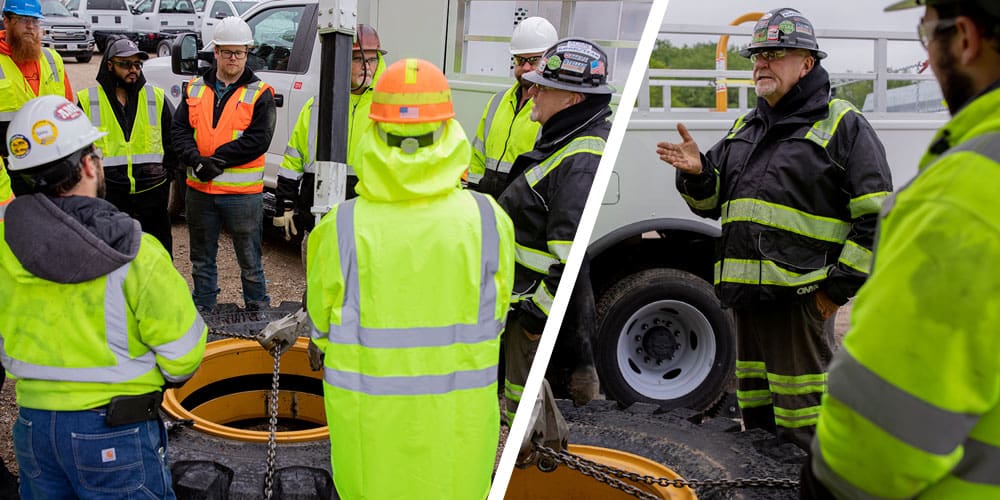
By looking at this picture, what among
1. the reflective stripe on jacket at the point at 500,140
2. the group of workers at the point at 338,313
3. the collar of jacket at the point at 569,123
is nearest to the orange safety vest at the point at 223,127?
the reflective stripe on jacket at the point at 500,140

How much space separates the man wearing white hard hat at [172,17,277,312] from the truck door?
3.65ft

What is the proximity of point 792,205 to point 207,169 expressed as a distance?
11.5ft

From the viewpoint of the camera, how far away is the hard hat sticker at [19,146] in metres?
2.50

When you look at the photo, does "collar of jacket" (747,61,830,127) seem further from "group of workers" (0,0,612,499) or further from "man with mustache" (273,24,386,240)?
"man with mustache" (273,24,386,240)

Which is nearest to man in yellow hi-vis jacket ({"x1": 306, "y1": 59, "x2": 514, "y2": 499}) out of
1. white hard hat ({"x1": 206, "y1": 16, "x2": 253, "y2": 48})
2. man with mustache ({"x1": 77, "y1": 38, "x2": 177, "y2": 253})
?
white hard hat ({"x1": 206, "y1": 16, "x2": 253, "y2": 48})

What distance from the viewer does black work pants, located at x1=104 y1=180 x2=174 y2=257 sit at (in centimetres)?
551

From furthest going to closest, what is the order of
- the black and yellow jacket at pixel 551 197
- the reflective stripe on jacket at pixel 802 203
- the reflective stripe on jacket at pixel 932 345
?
the black and yellow jacket at pixel 551 197, the reflective stripe on jacket at pixel 802 203, the reflective stripe on jacket at pixel 932 345

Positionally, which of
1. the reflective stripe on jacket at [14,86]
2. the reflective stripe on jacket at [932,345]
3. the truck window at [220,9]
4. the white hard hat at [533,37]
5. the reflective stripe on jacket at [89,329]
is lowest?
the reflective stripe on jacket at [89,329]

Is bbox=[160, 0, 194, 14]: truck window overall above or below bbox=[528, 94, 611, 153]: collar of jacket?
above

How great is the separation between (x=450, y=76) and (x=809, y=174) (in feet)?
9.38

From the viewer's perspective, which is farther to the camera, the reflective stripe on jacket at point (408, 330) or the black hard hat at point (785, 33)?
the black hard hat at point (785, 33)

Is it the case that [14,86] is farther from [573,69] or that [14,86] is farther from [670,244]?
[670,244]

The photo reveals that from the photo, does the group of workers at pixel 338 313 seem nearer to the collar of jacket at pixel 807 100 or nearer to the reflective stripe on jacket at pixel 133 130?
the collar of jacket at pixel 807 100

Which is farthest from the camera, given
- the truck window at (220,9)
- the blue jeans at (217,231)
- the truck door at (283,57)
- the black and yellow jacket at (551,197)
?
the truck window at (220,9)
